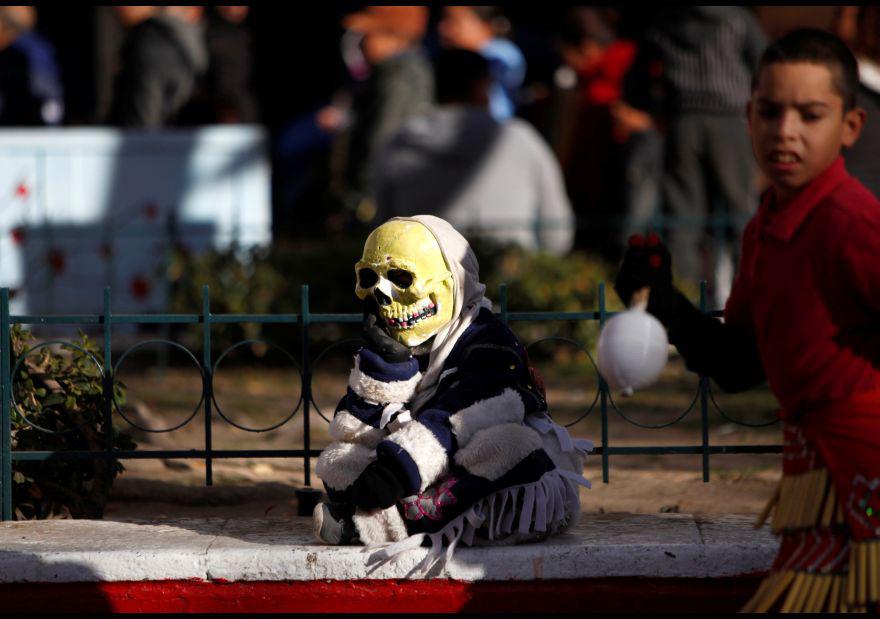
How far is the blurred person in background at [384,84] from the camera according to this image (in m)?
9.77

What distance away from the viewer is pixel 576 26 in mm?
10711

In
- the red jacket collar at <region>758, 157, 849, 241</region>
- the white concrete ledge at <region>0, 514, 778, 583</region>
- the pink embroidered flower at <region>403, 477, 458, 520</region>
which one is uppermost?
the red jacket collar at <region>758, 157, 849, 241</region>

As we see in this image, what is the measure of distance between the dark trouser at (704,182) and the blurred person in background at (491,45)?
1.14 meters

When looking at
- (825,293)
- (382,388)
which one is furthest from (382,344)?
(825,293)

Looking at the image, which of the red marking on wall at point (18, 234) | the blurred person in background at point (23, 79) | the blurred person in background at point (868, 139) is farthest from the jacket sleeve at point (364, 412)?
the blurred person in background at point (23, 79)

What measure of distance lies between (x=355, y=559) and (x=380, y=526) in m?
0.11

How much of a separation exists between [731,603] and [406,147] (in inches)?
205

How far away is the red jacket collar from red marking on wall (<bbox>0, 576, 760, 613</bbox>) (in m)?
1.29

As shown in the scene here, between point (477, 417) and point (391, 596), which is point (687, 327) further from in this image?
point (391, 596)

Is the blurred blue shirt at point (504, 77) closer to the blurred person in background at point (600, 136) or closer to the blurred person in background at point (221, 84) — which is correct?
the blurred person in background at point (600, 136)

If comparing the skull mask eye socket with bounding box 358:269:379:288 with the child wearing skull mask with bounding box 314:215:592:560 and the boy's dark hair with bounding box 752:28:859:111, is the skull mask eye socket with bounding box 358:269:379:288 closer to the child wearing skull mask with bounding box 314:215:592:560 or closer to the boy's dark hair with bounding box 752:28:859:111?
the child wearing skull mask with bounding box 314:215:592:560

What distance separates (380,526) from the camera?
3764mm

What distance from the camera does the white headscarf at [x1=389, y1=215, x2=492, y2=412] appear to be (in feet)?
12.4

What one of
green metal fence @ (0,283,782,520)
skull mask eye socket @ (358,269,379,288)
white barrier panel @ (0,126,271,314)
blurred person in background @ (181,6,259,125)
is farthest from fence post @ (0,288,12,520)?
blurred person in background @ (181,6,259,125)
